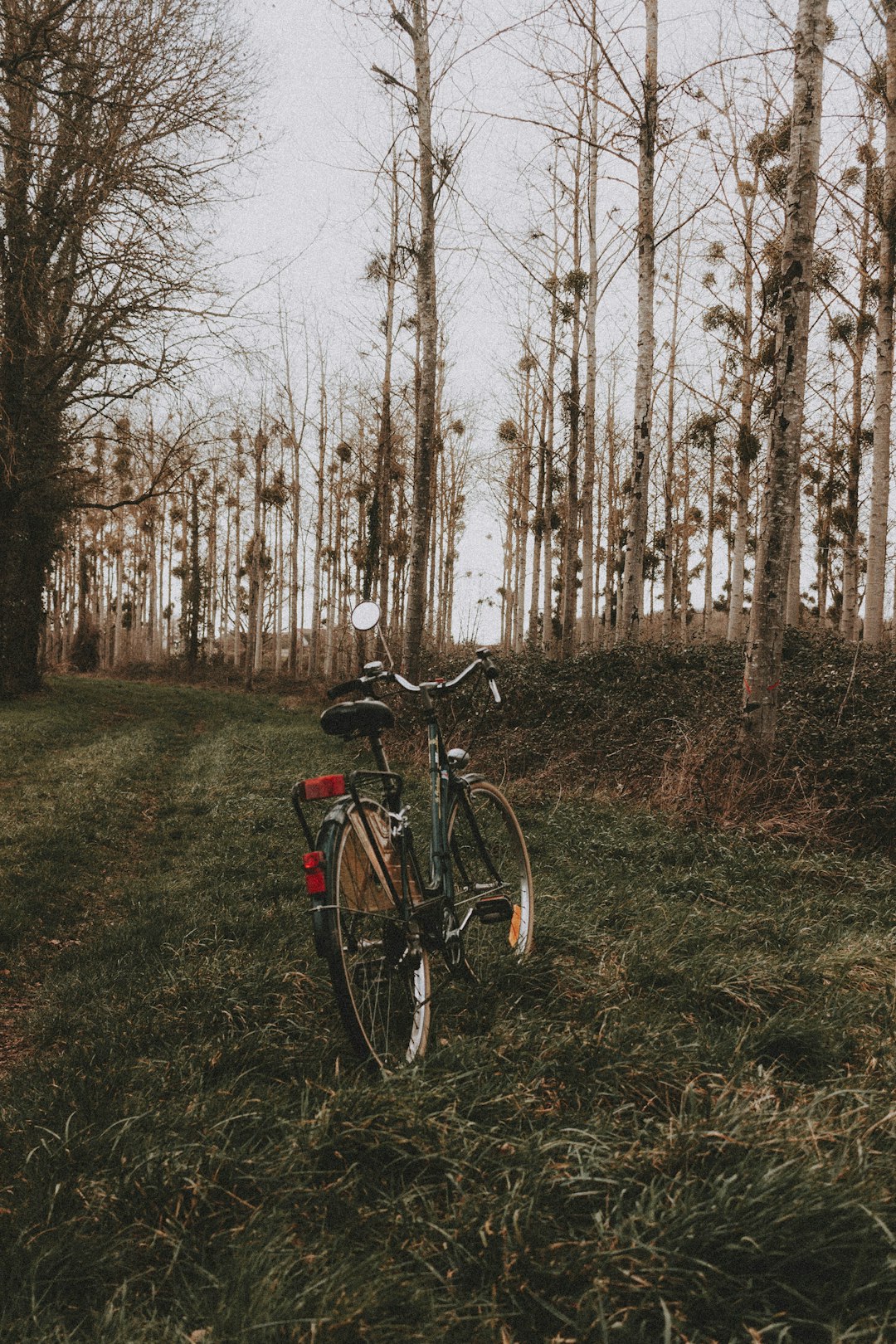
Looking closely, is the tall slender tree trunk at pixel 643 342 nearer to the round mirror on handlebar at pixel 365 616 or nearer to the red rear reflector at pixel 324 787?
the round mirror on handlebar at pixel 365 616

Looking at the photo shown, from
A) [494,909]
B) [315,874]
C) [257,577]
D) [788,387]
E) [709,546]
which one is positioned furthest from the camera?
[257,577]

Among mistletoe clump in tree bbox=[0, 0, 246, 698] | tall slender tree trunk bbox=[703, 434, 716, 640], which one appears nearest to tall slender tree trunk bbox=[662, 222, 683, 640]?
tall slender tree trunk bbox=[703, 434, 716, 640]

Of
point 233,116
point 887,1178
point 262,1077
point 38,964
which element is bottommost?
point 38,964

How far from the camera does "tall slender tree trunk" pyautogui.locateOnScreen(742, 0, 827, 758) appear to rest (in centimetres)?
641

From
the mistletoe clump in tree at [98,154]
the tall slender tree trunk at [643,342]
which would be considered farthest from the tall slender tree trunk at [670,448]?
the mistletoe clump in tree at [98,154]

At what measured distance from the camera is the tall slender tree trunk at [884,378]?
40.3 ft

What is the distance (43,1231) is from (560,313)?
17937 mm

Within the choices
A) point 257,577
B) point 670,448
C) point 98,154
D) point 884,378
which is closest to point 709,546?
point 670,448

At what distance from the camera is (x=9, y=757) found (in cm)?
1003

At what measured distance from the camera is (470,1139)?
2.17 metres

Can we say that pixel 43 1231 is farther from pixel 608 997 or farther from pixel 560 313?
pixel 560 313

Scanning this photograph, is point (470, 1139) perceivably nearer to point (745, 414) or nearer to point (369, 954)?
point (369, 954)

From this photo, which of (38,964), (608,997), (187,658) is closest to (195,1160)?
(608,997)

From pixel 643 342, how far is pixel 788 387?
5876 mm
